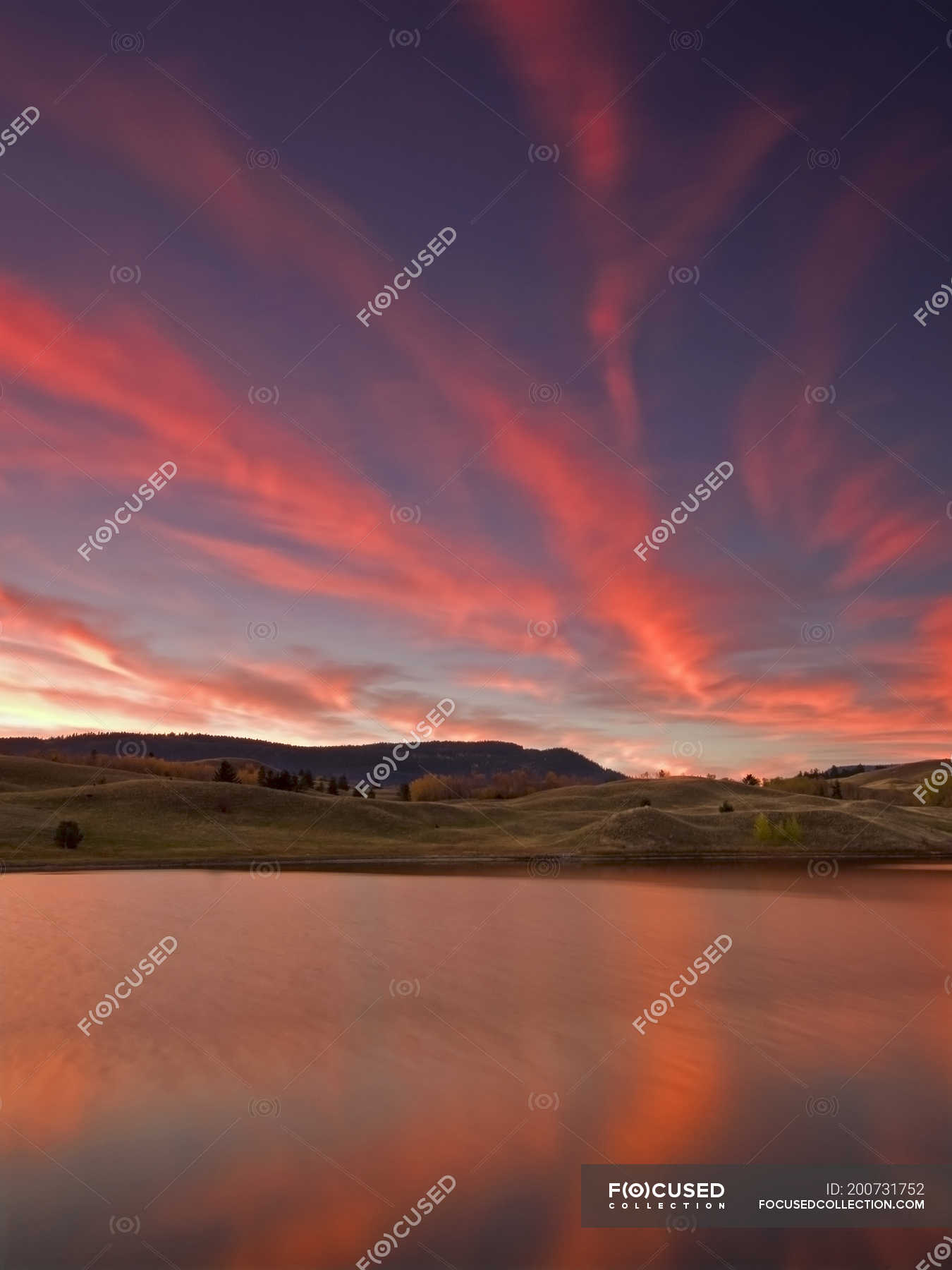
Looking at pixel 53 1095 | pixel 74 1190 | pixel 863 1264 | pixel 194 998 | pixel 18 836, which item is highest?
pixel 18 836

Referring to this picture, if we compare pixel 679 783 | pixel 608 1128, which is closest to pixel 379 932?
pixel 608 1128

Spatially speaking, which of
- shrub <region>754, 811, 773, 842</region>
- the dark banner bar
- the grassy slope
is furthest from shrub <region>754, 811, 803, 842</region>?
the dark banner bar

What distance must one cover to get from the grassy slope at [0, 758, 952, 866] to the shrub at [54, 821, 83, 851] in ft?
3.05

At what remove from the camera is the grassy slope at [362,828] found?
52.8 metres

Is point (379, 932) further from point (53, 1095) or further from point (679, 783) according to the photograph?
point (679, 783)

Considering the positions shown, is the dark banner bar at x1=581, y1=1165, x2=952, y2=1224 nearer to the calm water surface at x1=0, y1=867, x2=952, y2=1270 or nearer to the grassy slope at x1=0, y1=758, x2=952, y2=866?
the calm water surface at x1=0, y1=867, x2=952, y2=1270

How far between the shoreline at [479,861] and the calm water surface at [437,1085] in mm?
19856

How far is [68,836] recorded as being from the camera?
2019 inches

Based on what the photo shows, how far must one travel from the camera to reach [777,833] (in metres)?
63.4

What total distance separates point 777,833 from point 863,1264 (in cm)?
5958

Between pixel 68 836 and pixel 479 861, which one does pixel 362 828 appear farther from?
pixel 68 836

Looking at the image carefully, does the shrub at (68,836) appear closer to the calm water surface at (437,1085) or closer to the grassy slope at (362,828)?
the grassy slope at (362,828)

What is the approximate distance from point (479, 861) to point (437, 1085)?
39.3m

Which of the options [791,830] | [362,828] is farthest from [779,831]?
[362,828]
